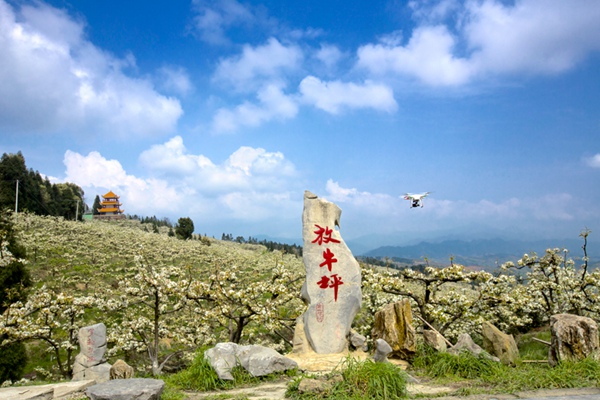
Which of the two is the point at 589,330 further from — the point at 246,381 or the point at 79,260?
the point at 79,260

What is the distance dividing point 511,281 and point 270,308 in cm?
785

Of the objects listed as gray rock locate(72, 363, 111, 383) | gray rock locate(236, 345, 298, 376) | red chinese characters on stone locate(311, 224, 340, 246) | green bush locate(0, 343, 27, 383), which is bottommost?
green bush locate(0, 343, 27, 383)

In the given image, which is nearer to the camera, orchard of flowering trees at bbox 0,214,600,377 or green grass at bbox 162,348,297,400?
green grass at bbox 162,348,297,400

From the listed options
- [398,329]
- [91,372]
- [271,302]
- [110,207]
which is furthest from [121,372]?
[110,207]

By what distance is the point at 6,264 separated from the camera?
15.7 m

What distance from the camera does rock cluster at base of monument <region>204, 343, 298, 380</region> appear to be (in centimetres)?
827

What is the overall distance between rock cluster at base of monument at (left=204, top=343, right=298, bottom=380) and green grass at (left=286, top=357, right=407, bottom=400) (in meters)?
1.34

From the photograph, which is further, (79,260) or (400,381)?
(79,260)

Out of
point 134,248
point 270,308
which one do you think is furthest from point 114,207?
point 270,308

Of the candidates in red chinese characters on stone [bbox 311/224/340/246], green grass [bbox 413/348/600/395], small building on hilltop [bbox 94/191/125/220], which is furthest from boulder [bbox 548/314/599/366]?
small building on hilltop [bbox 94/191/125/220]

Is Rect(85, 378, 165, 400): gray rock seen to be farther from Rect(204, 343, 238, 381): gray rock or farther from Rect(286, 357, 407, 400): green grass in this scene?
Rect(286, 357, 407, 400): green grass

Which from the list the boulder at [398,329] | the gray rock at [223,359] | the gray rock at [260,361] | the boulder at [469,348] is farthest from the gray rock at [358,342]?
the gray rock at [223,359]

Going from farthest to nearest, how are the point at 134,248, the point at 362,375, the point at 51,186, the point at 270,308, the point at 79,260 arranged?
the point at 51,186
the point at 134,248
the point at 79,260
the point at 270,308
the point at 362,375

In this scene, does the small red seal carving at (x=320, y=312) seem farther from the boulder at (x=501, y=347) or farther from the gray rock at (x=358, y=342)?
the boulder at (x=501, y=347)
